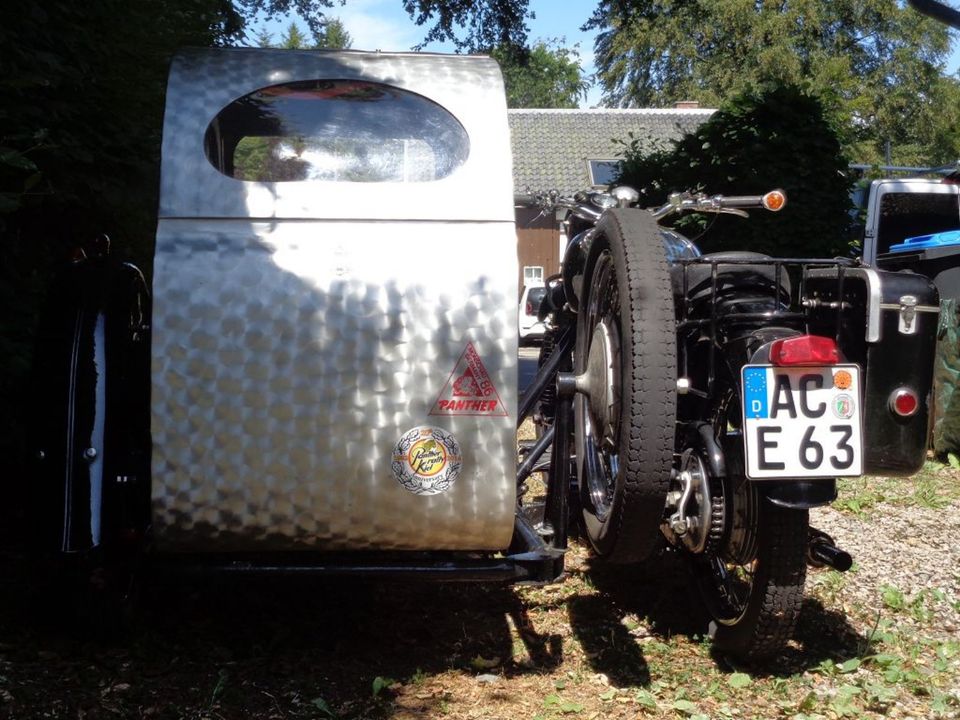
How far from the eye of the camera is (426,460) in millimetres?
3383

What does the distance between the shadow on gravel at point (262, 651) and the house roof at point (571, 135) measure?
35743 millimetres

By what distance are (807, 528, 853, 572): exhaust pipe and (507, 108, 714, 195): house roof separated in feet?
119

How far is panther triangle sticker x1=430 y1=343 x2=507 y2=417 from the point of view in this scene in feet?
11.1

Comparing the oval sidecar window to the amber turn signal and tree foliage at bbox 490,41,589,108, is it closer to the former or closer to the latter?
the amber turn signal

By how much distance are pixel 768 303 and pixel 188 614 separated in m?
2.29

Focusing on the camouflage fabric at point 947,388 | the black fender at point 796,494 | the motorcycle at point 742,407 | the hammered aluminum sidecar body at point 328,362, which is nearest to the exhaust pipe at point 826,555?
the motorcycle at point 742,407

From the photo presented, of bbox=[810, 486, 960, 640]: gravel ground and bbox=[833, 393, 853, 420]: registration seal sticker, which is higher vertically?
bbox=[833, 393, 853, 420]: registration seal sticker

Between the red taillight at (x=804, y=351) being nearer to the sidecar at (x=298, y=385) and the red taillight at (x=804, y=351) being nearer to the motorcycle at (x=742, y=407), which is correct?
the motorcycle at (x=742, y=407)

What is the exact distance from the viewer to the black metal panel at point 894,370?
3.41m

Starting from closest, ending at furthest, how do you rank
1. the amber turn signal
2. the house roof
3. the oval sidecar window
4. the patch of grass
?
the oval sidecar window < the amber turn signal < the patch of grass < the house roof

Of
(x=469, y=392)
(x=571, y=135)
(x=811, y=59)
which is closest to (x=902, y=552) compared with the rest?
(x=469, y=392)

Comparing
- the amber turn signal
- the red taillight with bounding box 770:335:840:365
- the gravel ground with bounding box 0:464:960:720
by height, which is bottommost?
the gravel ground with bounding box 0:464:960:720

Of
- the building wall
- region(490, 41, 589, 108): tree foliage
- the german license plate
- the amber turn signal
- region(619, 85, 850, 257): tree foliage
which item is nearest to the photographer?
the german license plate

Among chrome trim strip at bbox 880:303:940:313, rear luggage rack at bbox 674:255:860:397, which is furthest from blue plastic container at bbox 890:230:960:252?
chrome trim strip at bbox 880:303:940:313
